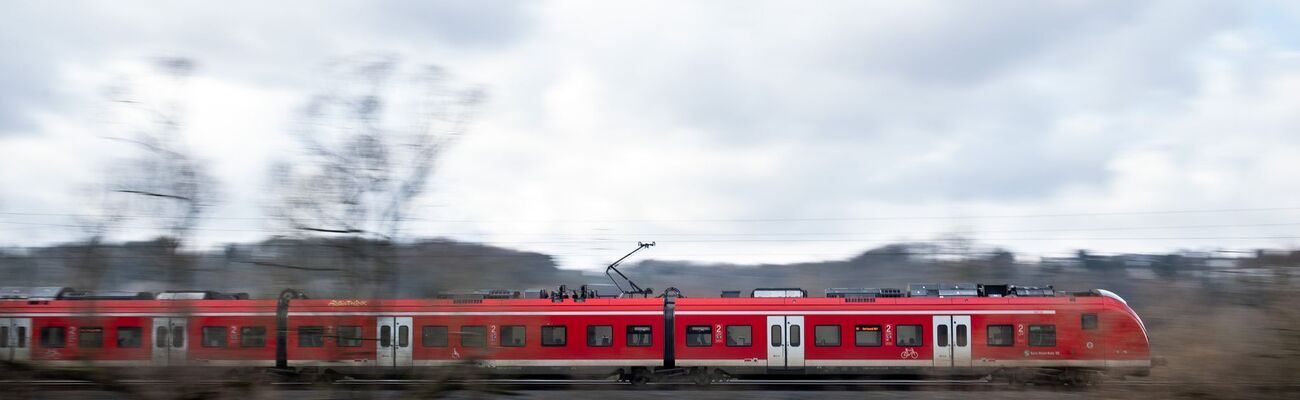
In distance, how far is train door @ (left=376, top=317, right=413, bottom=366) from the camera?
38.0 feet

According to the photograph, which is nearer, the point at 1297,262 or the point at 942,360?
the point at 1297,262

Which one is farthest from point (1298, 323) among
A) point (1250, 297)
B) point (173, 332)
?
point (173, 332)

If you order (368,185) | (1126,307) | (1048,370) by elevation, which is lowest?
(1048,370)

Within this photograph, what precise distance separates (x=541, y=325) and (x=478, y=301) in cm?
1219

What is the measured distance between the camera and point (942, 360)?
24.2 metres

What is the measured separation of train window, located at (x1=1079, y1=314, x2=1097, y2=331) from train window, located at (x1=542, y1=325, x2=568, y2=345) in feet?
43.9

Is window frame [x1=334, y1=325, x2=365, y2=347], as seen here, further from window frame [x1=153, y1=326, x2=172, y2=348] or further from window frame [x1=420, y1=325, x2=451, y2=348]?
window frame [x1=153, y1=326, x2=172, y2=348]

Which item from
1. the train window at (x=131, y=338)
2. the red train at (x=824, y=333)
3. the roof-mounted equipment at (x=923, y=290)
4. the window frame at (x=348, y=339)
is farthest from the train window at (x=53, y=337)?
the roof-mounted equipment at (x=923, y=290)

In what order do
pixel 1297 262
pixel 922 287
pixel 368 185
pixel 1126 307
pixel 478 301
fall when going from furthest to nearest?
pixel 922 287 → pixel 1126 307 → pixel 1297 262 → pixel 478 301 → pixel 368 185

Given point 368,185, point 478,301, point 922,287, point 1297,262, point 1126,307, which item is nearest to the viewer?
point 368,185

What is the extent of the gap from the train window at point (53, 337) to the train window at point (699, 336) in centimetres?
1454

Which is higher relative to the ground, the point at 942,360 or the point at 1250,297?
the point at 1250,297

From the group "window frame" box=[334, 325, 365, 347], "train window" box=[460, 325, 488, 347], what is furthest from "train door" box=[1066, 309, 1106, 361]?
"window frame" box=[334, 325, 365, 347]

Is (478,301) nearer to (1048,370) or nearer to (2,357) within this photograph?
(2,357)
